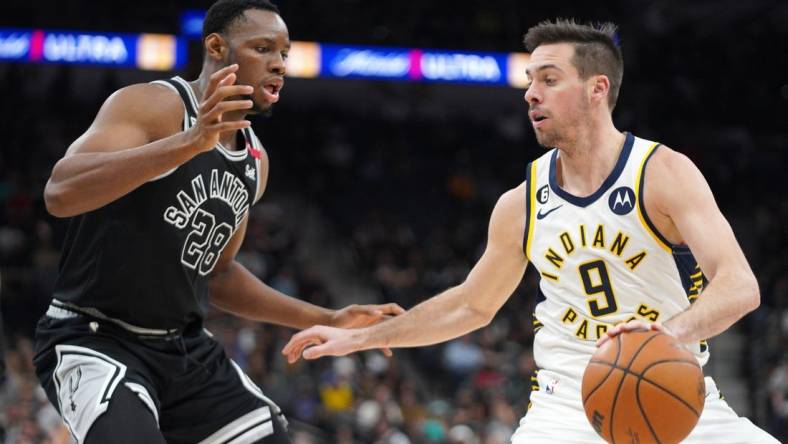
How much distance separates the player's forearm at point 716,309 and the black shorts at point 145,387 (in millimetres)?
1753

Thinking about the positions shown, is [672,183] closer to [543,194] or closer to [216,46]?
[543,194]

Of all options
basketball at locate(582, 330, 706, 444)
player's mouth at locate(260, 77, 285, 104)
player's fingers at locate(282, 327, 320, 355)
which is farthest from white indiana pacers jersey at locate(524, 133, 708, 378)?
player's mouth at locate(260, 77, 285, 104)

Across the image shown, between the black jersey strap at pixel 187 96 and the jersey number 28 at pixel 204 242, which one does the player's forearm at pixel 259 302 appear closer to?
the jersey number 28 at pixel 204 242

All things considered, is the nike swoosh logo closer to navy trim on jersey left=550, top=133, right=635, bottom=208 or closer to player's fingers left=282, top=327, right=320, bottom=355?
navy trim on jersey left=550, top=133, right=635, bottom=208

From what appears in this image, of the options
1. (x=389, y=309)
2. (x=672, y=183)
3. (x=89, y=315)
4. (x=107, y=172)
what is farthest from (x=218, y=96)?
(x=672, y=183)

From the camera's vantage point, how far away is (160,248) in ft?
13.4

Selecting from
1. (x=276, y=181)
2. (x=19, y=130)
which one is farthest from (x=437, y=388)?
(x=19, y=130)

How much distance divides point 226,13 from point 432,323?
5.36 feet

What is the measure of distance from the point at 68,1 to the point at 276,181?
4.37 meters

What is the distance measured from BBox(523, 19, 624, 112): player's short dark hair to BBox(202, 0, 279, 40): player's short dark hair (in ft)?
3.90

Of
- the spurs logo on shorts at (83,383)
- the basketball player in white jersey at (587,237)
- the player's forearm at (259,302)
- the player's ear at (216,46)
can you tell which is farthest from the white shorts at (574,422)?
the player's ear at (216,46)

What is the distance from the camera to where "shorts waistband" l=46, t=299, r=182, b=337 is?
4078 mm

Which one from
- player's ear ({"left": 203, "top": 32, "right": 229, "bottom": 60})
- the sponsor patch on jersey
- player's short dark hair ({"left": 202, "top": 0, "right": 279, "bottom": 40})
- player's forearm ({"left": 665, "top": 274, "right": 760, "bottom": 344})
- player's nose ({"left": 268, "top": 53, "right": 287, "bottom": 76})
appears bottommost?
player's forearm ({"left": 665, "top": 274, "right": 760, "bottom": 344})

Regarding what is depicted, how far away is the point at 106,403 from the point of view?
381cm
